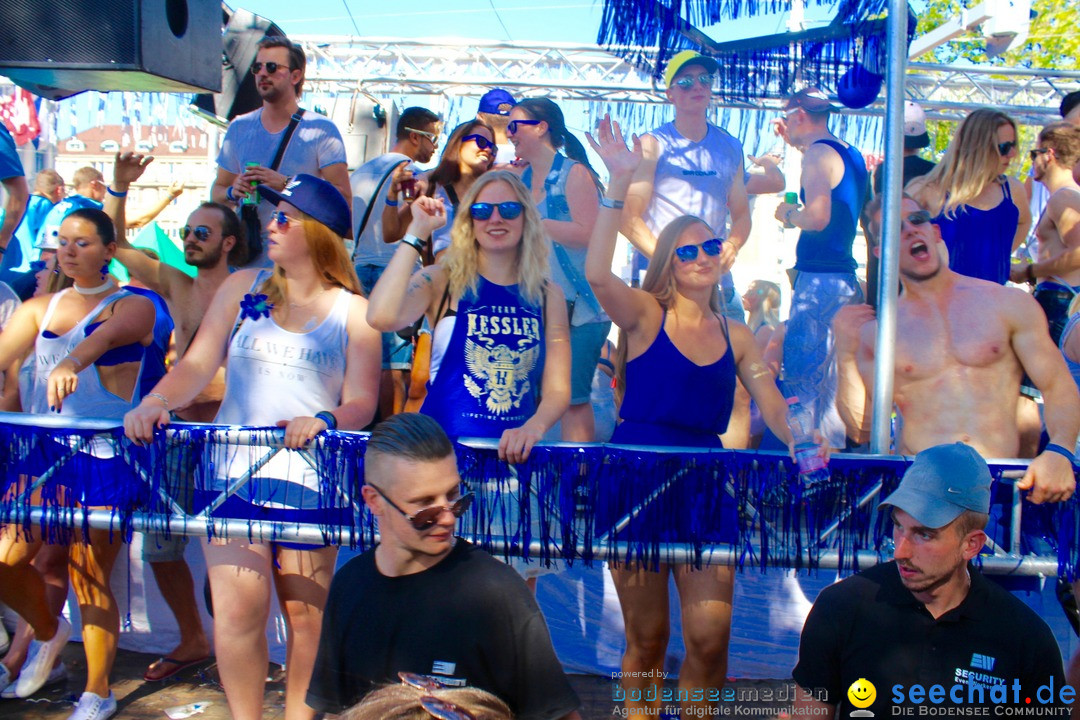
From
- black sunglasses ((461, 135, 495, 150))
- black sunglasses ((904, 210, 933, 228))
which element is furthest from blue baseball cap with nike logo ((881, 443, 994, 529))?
black sunglasses ((461, 135, 495, 150))

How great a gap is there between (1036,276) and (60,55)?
4.17 m

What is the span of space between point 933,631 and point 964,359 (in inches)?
49.6

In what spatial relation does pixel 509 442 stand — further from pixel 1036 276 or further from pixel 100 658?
pixel 1036 276

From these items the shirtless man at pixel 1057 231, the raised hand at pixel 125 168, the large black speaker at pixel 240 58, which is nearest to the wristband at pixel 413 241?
the raised hand at pixel 125 168

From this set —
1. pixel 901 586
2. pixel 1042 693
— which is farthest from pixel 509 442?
pixel 1042 693

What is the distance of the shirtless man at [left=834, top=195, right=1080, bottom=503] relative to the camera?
315 cm

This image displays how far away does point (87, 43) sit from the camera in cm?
311

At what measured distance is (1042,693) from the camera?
2.18 meters

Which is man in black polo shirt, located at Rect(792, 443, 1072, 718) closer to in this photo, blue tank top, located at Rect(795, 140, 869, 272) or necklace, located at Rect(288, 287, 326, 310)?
necklace, located at Rect(288, 287, 326, 310)

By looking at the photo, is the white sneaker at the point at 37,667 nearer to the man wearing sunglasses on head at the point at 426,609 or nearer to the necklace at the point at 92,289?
the necklace at the point at 92,289

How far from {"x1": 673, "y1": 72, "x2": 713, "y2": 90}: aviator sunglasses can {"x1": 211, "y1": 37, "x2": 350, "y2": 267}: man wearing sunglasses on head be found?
161cm

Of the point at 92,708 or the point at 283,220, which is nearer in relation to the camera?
the point at 283,220

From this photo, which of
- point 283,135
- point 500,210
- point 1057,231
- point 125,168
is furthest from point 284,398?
point 1057,231

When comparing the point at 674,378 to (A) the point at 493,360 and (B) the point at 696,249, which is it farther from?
(A) the point at 493,360
